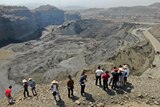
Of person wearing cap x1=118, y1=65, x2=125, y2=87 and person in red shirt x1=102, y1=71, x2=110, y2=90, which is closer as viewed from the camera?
person in red shirt x1=102, y1=71, x2=110, y2=90

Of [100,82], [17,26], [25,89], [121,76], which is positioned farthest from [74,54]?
[25,89]

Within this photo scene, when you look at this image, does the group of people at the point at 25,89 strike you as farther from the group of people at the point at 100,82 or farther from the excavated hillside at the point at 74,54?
the excavated hillside at the point at 74,54

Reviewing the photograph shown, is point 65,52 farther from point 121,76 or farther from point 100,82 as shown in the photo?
point 121,76

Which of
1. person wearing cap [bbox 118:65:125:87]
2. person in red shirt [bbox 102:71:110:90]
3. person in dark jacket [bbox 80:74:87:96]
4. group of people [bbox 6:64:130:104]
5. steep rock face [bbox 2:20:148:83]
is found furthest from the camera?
steep rock face [bbox 2:20:148:83]

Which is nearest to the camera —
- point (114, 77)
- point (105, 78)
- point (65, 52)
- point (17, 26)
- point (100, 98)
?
point (100, 98)

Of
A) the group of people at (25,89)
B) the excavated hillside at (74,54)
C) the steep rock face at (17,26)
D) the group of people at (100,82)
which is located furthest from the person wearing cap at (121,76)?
the steep rock face at (17,26)

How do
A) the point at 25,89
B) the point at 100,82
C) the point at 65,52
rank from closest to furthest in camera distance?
1. the point at 25,89
2. the point at 100,82
3. the point at 65,52

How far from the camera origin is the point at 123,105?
2120 cm

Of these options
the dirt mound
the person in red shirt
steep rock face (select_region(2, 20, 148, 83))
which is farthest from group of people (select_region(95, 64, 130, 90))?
steep rock face (select_region(2, 20, 148, 83))

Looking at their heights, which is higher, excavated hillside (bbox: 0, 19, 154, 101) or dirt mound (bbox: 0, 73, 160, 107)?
dirt mound (bbox: 0, 73, 160, 107)

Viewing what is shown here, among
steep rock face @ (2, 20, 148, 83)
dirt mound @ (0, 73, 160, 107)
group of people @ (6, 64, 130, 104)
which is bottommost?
steep rock face @ (2, 20, 148, 83)

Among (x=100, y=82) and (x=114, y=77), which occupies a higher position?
(x=114, y=77)

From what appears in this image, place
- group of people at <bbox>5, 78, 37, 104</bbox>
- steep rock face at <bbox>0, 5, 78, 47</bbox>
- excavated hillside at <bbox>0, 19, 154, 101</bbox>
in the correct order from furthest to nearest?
steep rock face at <bbox>0, 5, 78, 47</bbox> → excavated hillside at <bbox>0, 19, 154, 101</bbox> → group of people at <bbox>5, 78, 37, 104</bbox>

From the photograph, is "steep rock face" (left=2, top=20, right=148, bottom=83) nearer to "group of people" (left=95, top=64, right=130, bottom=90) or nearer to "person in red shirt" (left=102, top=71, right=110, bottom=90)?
"group of people" (left=95, top=64, right=130, bottom=90)
